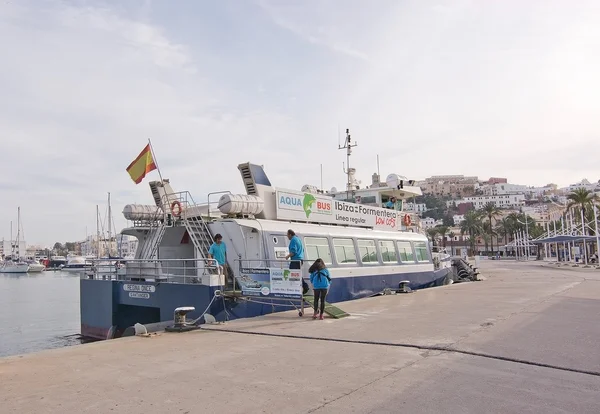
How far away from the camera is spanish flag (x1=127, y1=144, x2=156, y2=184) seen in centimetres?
1472

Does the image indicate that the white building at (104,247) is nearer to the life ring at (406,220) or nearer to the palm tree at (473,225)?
the life ring at (406,220)

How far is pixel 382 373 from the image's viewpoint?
627cm

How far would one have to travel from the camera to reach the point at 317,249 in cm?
1530

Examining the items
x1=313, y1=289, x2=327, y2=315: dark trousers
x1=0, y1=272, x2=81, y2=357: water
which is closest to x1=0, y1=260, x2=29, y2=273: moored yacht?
x1=0, y1=272, x2=81, y2=357: water

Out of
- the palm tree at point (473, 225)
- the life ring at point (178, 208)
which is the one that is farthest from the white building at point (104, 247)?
the palm tree at point (473, 225)

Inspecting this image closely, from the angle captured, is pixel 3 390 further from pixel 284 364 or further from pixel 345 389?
pixel 345 389

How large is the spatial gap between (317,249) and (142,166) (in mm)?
5965

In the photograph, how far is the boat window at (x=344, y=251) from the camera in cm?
1609

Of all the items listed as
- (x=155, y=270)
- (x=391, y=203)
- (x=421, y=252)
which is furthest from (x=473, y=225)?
(x=155, y=270)

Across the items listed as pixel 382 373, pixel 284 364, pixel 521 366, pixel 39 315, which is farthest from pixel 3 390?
pixel 39 315

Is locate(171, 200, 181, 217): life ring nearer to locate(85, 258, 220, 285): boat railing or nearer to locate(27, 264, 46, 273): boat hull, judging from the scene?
locate(85, 258, 220, 285): boat railing

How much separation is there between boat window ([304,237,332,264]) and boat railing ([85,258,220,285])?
324 centimetres

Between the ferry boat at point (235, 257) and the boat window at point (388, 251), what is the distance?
79mm

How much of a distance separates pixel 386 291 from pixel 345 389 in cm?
1258
